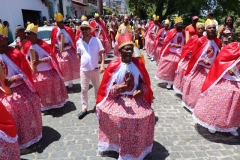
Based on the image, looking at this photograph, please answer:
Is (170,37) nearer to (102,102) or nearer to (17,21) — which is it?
(102,102)

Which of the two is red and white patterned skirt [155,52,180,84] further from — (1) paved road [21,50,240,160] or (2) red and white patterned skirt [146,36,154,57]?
(2) red and white patterned skirt [146,36,154,57]

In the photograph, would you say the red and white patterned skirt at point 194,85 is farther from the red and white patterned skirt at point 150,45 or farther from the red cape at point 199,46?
the red and white patterned skirt at point 150,45

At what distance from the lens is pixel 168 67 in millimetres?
7039

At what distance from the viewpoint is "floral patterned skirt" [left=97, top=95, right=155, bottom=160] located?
133 inches

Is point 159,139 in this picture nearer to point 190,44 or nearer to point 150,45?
point 190,44

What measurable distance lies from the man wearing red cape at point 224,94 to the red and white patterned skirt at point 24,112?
3.04m

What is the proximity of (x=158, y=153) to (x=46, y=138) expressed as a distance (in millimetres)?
2162

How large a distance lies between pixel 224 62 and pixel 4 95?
3831 millimetres

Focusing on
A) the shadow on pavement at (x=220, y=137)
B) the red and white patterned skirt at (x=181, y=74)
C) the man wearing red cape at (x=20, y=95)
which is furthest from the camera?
the red and white patterned skirt at (x=181, y=74)

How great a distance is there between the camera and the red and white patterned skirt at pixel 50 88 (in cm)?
524

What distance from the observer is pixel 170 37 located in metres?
6.89

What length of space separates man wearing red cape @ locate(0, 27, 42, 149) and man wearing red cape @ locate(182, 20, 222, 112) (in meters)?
3.32

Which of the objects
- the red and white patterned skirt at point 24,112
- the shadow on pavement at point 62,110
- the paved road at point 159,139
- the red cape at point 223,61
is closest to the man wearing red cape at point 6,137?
the red and white patterned skirt at point 24,112

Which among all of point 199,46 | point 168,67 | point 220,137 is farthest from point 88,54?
point 220,137
